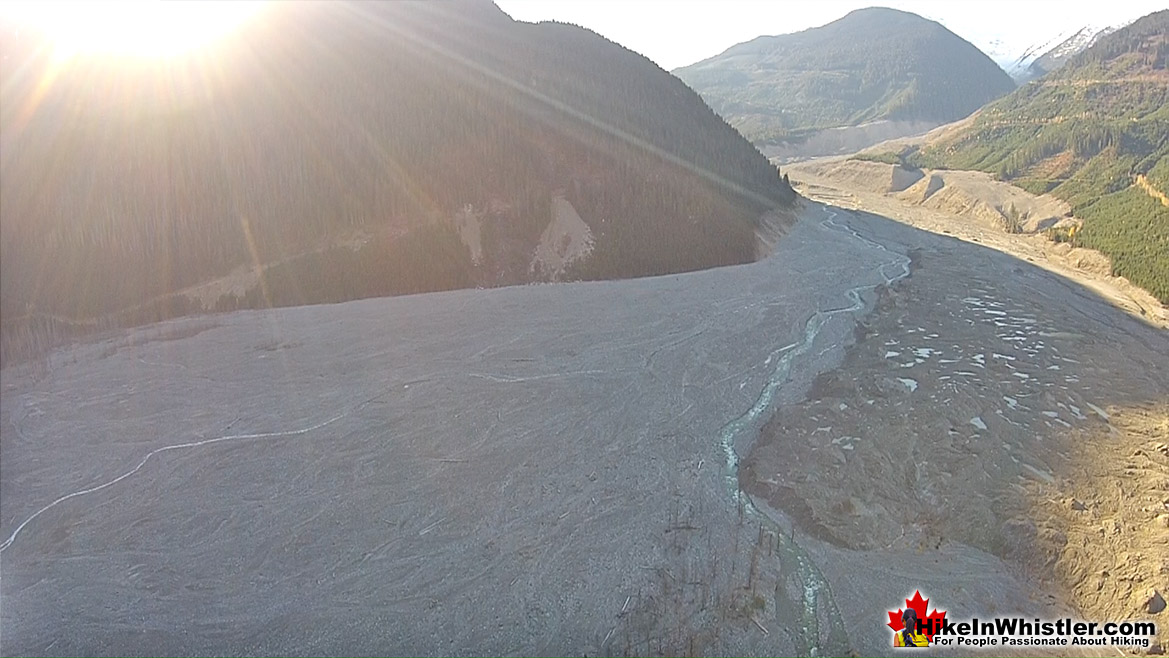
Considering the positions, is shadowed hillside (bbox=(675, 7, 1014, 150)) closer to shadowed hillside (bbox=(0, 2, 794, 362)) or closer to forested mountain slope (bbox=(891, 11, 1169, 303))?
forested mountain slope (bbox=(891, 11, 1169, 303))

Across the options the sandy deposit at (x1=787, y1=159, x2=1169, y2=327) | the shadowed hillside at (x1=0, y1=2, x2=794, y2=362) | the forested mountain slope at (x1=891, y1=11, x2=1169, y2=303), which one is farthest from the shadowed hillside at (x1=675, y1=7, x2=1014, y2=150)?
the shadowed hillside at (x1=0, y1=2, x2=794, y2=362)

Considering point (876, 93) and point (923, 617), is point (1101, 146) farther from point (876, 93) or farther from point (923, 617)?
point (876, 93)

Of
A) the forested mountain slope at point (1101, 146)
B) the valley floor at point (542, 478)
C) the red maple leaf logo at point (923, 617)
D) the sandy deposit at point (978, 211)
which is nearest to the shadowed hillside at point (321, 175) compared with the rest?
the valley floor at point (542, 478)

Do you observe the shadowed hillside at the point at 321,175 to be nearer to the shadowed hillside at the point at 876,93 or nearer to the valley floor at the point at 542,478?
the valley floor at the point at 542,478

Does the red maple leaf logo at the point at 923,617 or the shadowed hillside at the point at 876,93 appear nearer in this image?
the red maple leaf logo at the point at 923,617

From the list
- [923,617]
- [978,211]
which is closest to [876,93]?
[978,211]
